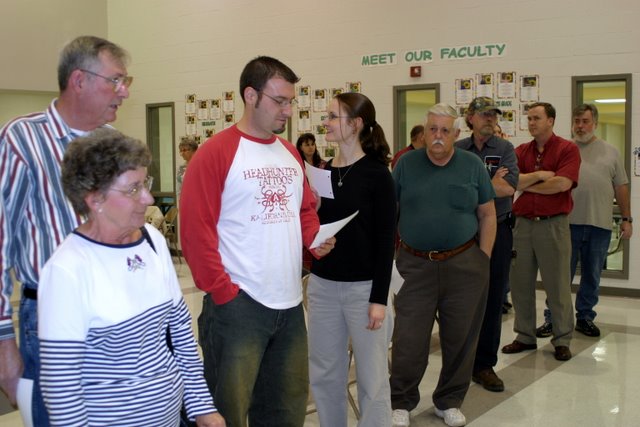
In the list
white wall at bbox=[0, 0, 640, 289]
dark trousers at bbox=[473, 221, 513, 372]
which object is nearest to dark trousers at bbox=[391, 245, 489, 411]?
dark trousers at bbox=[473, 221, 513, 372]

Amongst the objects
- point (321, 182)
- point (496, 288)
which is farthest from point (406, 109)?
point (321, 182)

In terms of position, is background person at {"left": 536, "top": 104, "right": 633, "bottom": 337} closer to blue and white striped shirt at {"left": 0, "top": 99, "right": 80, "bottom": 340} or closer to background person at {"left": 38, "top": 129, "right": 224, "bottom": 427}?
background person at {"left": 38, "top": 129, "right": 224, "bottom": 427}

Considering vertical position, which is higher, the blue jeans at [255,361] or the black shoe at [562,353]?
the blue jeans at [255,361]

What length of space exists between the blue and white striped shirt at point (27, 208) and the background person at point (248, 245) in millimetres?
538

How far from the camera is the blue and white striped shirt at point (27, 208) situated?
1.93 metres

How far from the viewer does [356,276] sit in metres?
3.01

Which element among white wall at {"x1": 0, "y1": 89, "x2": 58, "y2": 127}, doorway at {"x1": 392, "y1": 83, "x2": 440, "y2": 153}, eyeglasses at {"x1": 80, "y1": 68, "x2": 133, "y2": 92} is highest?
white wall at {"x1": 0, "y1": 89, "x2": 58, "y2": 127}

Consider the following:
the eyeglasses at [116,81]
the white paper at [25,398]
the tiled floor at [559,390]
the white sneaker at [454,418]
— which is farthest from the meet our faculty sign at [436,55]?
the white paper at [25,398]

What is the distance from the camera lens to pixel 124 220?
69.6 inches

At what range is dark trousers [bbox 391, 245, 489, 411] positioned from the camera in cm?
366

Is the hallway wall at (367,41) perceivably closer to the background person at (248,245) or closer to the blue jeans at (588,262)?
the blue jeans at (588,262)

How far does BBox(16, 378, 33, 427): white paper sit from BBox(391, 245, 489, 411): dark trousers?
89.9 inches

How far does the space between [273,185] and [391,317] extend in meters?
1.04

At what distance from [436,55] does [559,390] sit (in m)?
4.80
